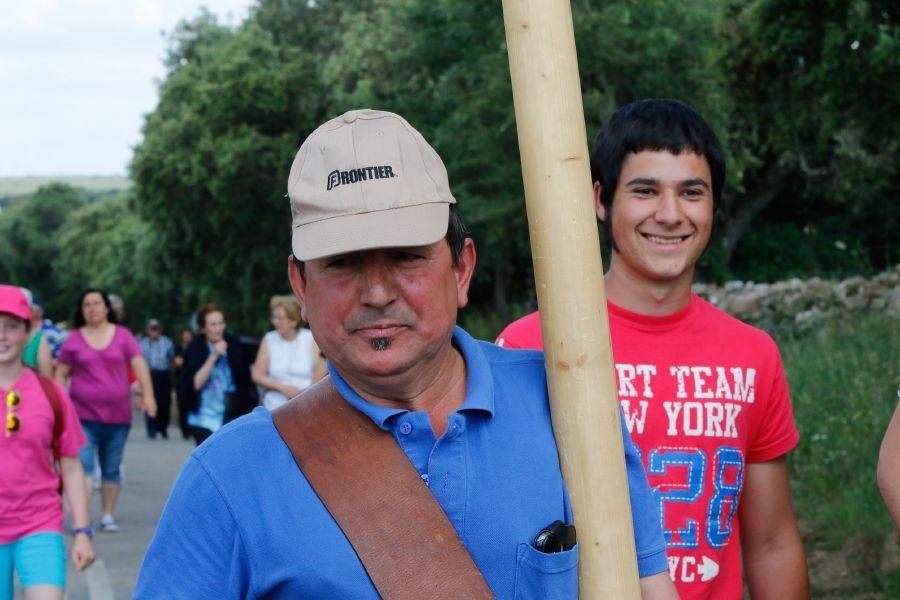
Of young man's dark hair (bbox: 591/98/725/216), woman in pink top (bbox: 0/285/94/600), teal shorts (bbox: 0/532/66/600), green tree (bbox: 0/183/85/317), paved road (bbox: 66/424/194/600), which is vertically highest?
green tree (bbox: 0/183/85/317)

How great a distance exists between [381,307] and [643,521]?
0.54 m

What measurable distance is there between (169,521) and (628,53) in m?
24.5

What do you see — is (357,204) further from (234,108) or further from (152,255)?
(152,255)

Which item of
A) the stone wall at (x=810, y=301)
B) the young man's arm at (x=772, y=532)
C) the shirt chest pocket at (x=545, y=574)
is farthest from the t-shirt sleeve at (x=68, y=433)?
the stone wall at (x=810, y=301)

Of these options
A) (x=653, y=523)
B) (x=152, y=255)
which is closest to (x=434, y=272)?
(x=653, y=523)

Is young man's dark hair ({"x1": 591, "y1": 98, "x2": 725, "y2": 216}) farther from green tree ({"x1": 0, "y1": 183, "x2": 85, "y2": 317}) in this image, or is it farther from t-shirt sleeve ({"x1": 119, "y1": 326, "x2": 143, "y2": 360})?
green tree ({"x1": 0, "y1": 183, "x2": 85, "y2": 317})

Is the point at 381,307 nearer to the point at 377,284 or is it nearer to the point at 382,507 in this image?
the point at 377,284

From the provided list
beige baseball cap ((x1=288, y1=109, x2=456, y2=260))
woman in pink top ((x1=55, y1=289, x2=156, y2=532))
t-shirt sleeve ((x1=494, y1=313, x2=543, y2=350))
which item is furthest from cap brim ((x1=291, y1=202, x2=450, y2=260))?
woman in pink top ((x1=55, y1=289, x2=156, y2=532))

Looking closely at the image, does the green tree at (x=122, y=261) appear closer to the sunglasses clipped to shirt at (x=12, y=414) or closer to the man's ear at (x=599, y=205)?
the sunglasses clipped to shirt at (x=12, y=414)

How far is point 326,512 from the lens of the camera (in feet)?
7.14

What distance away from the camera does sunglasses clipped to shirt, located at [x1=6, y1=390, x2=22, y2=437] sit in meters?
6.42

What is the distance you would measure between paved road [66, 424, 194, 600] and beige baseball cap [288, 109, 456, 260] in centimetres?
612

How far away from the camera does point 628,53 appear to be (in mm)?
26000

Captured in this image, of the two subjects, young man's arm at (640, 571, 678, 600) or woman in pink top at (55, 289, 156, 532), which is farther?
woman in pink top at (55, 289, 156, 532)
